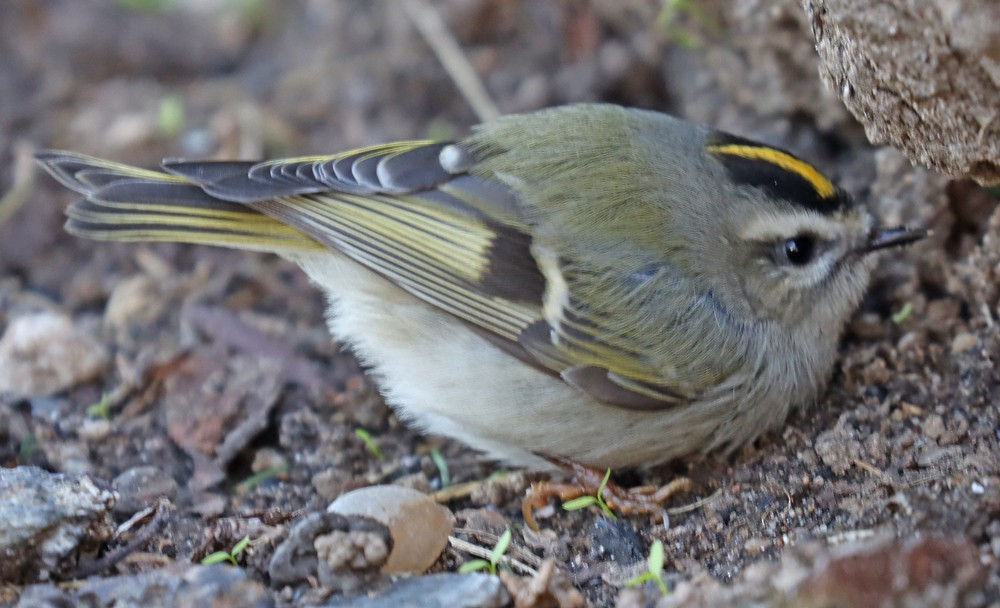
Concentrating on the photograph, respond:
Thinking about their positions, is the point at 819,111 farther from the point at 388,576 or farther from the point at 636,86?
the point at 388,576

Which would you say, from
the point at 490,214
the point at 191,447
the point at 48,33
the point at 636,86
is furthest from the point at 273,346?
the point at 48,33

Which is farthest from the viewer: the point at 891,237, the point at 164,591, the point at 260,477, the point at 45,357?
the point at 45,357

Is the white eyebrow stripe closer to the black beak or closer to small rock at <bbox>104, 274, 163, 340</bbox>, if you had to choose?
the black beak

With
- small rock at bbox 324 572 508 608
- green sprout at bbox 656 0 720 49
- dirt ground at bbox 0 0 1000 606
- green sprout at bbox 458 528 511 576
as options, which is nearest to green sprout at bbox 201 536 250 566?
dirt ground at bbox 0 0 1000 606

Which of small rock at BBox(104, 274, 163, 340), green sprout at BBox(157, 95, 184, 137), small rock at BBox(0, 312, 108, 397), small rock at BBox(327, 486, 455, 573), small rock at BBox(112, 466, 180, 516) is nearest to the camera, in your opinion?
small rock at BBox(327, 486, 455, 573)

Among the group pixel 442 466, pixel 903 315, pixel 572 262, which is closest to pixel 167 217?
pixel 442 466

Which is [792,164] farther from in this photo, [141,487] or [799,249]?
[141,487]
